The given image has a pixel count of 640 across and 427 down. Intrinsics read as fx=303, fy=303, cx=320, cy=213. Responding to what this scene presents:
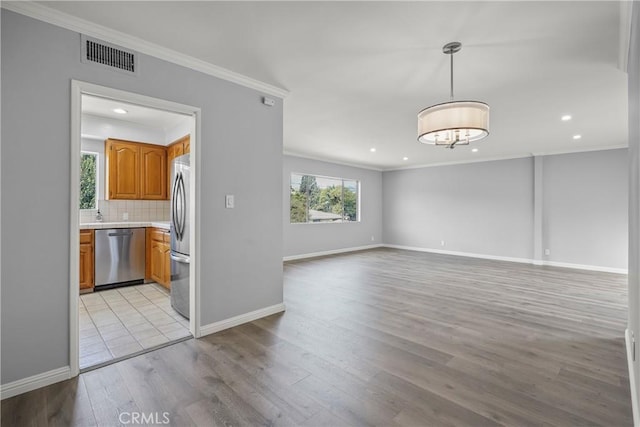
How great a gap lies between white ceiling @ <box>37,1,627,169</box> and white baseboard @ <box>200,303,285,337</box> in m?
2.43

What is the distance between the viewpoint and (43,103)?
2.03 metres

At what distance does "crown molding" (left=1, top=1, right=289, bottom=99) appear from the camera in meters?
1.96

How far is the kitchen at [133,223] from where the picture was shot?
3.24 metres

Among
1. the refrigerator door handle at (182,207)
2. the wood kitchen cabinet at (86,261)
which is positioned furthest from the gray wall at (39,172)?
the wood kitchen cabinet at (86,261)

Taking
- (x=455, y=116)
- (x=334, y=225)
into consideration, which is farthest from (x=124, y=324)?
(x=334, y=225)

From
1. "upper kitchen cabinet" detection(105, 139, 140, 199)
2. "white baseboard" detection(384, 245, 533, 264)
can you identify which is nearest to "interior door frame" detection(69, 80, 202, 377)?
"upper kitchen cabinet" detection(105, 139, 140, 199)

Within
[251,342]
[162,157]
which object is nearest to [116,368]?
[251,342]

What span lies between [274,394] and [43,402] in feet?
4.63

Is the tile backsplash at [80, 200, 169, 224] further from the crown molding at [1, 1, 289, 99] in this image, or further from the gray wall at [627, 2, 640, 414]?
the gray wall at [627, 2, 640, 414]

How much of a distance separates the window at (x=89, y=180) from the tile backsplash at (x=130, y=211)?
0.47 ft

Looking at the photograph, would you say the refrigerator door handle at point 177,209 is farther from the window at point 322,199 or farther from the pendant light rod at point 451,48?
the window at point 322,199

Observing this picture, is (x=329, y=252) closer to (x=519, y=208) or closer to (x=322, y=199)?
(x=322, y=199)

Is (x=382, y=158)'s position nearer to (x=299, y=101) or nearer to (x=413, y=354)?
(x=299, y=101)

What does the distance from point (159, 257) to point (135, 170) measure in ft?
5.11
